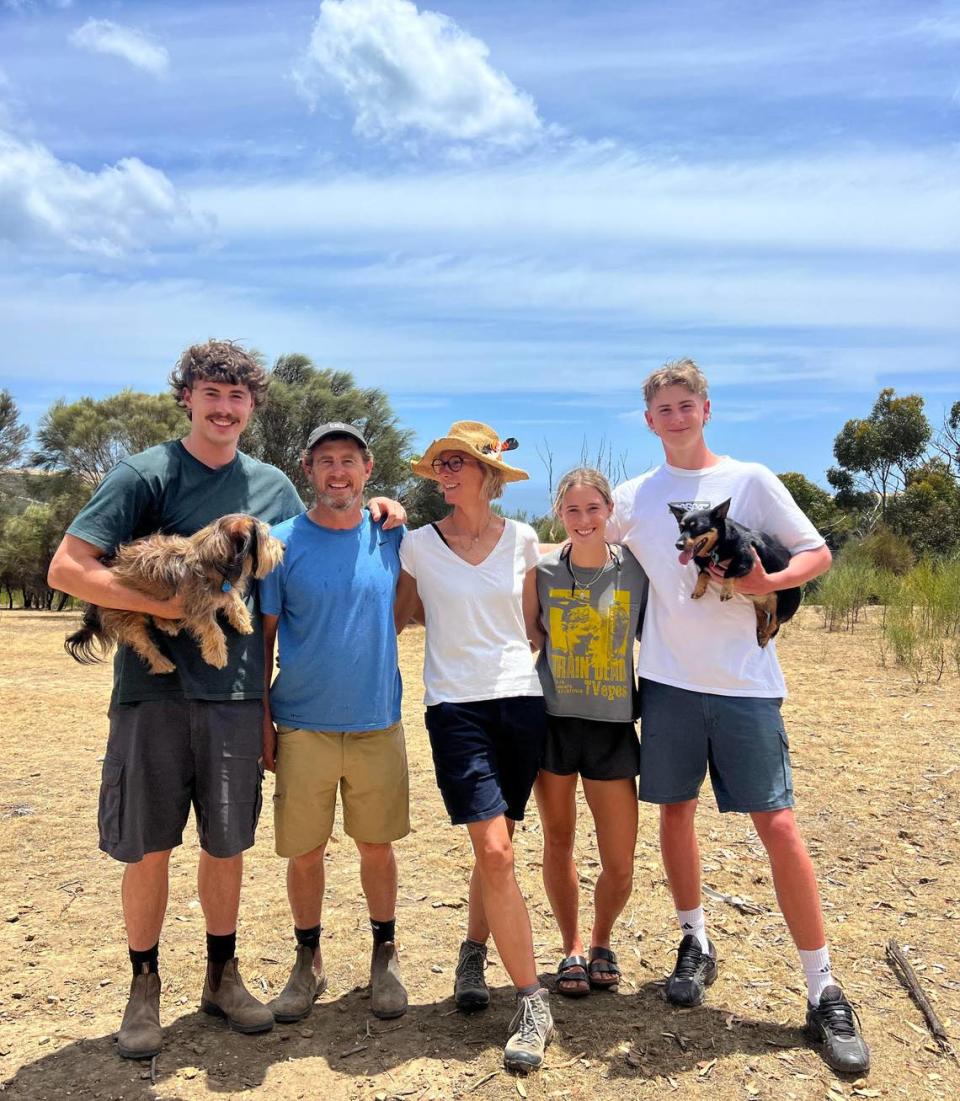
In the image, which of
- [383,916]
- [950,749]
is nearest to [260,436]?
[950,749]

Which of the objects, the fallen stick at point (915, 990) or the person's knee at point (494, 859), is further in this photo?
the fallen stick at point (915, 990)

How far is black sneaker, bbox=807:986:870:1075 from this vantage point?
3.25 metres

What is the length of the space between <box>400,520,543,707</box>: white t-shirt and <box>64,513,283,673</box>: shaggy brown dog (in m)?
0.60

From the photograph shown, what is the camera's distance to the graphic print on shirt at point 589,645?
3.65 metres

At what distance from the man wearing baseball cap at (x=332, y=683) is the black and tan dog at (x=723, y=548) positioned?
1.15m

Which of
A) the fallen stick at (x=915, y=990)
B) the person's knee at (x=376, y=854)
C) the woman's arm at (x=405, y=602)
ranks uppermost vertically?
the woman's arm at (x=405, y=602)

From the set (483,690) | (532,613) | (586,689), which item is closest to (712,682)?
(586,689)

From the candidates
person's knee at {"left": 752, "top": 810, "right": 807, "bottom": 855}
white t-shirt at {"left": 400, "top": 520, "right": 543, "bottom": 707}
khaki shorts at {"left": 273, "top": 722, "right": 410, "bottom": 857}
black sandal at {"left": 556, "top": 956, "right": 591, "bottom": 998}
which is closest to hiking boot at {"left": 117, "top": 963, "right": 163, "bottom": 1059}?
khaki shorts at {"left": 273, "top": 722, "right": 410, "bottom": 857}

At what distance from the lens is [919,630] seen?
11.5 m

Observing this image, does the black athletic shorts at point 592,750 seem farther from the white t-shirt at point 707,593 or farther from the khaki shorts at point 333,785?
the khaki shorts at point 333,785

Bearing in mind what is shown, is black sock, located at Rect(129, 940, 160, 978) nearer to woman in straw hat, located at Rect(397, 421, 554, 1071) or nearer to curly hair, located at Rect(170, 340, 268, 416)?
woman in straw hat, located at Rect(397, 421, 554, 1071)

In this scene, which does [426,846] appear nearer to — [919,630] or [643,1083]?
[643,1083]

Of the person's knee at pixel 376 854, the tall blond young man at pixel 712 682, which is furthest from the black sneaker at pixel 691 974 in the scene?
the person's knee at pixel 376 854

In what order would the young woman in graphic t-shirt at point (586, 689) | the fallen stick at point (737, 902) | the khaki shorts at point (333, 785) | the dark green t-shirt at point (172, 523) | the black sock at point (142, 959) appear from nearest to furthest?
the dark green t-shirt at point (172, 523)
the black sock at point (142, 959)
the khaki shorts at point (333, 785)
the young woman in graphic t-shirt at point (586, 689)
the fallen stick at point (737, 902)
